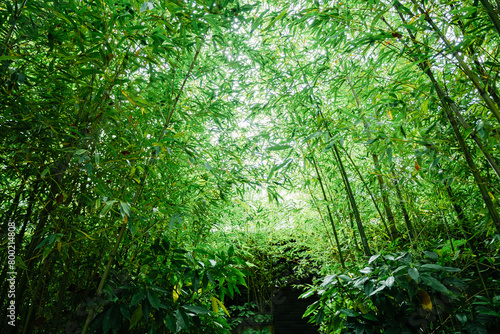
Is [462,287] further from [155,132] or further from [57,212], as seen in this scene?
[57,212]

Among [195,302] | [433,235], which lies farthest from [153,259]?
[433,235]

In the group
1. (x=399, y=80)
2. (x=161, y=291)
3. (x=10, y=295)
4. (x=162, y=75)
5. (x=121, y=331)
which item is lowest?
(x=121, y=331)

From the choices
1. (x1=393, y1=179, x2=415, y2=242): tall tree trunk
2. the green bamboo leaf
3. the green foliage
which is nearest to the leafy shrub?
the green bamboo leaf

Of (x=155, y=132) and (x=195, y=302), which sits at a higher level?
(x=155, y=132)

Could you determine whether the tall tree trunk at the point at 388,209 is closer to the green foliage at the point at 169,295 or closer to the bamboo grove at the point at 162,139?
the bamboo grove at the point at 162,139

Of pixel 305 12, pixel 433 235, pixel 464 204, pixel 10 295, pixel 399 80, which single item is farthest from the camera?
pixel 433 235

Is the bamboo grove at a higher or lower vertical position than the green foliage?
higher

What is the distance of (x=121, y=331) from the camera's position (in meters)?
1.80

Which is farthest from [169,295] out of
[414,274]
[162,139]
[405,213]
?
[405,213]

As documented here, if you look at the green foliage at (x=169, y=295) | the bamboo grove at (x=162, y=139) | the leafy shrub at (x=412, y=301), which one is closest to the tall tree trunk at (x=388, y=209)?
the bamboo grove at (x=162, y=139)

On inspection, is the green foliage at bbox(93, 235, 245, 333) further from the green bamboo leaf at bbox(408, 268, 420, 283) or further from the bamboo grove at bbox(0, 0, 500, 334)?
the green bamboo leaf at bbox(408, 268, 420, 283)

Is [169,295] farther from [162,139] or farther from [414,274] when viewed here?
[414,274]

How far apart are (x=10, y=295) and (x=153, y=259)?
71 centimetres

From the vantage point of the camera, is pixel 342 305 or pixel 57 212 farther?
pixel 342 305
